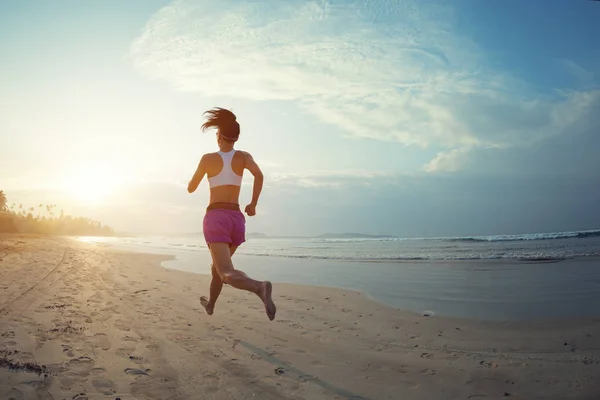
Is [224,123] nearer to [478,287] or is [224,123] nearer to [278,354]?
[278,354]

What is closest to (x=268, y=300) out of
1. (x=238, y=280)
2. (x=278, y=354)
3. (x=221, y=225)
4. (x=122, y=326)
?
(x=238, y=280)

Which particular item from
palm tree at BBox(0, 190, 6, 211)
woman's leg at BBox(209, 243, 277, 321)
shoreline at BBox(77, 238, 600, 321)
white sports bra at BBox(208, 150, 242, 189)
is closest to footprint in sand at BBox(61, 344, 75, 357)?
woman's leg at BBox(209, 243, 277, 321)

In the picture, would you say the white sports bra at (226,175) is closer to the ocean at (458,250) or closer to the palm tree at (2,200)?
the ocean at (458,250)

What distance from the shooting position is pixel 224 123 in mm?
4199

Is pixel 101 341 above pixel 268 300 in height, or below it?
below

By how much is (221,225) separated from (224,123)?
3.65 ft

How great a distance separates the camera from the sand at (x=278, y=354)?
154 inches

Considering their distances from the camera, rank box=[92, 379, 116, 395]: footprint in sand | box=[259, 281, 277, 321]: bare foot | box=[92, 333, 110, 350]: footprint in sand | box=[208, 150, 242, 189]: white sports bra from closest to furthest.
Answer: box=[92, 379, 116, 395]: footprint in sand < box=[259, 281, 277, 321]: bare foot < box=[208, 150, 242, 189]: white sports bra < box=[92, 333, 110, 350]: footprint in sand

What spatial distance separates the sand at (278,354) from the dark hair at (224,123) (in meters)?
2.69

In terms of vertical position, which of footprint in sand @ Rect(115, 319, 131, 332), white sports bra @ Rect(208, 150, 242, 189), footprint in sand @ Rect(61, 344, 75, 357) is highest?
white sports bra @ Rect(208, 150, 242, 189)

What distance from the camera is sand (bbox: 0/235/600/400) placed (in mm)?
3912

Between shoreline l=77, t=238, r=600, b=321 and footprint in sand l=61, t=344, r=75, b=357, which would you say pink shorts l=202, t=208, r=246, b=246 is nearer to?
footprint in sand l=61, t=344, r=75, b=357

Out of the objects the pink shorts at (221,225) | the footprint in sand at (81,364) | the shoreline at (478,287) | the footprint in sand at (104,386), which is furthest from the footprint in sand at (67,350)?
the shoreline at (478,287)

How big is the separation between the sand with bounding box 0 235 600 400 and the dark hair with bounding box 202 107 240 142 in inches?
106
